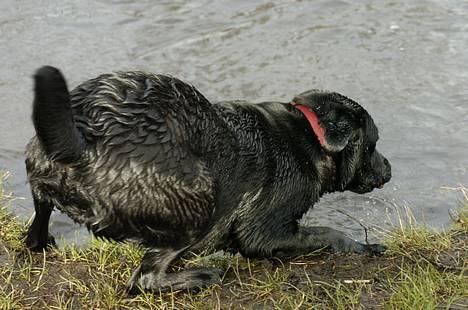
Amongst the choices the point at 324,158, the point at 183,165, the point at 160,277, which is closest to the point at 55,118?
the point at 183,165

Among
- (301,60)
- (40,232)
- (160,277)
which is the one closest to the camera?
(160,277)

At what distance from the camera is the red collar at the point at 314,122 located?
4.88 m

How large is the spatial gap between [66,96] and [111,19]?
519cm

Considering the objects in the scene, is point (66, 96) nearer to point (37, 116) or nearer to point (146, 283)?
point (37, 116)

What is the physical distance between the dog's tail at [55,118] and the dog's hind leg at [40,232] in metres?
0.73

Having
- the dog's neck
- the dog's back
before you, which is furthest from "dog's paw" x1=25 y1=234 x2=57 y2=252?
the dog's neck

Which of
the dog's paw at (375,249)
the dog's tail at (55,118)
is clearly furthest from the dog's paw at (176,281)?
the dog's paw at (375,249)

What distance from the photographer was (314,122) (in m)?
4.92

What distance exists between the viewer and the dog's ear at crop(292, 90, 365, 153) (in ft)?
16.0

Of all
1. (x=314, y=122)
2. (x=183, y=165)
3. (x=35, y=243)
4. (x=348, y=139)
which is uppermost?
(x=183, y=165)

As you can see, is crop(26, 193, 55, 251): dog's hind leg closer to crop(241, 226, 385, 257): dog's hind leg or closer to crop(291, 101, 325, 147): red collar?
crop(241, 226, 385, 257): dog's hind leg

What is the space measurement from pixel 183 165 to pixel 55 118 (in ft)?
2.42

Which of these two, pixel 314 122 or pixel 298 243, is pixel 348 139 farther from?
pixel 298 243

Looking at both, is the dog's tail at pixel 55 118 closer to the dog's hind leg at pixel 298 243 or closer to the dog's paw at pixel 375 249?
the dog's hind leg at pixel 298 243
